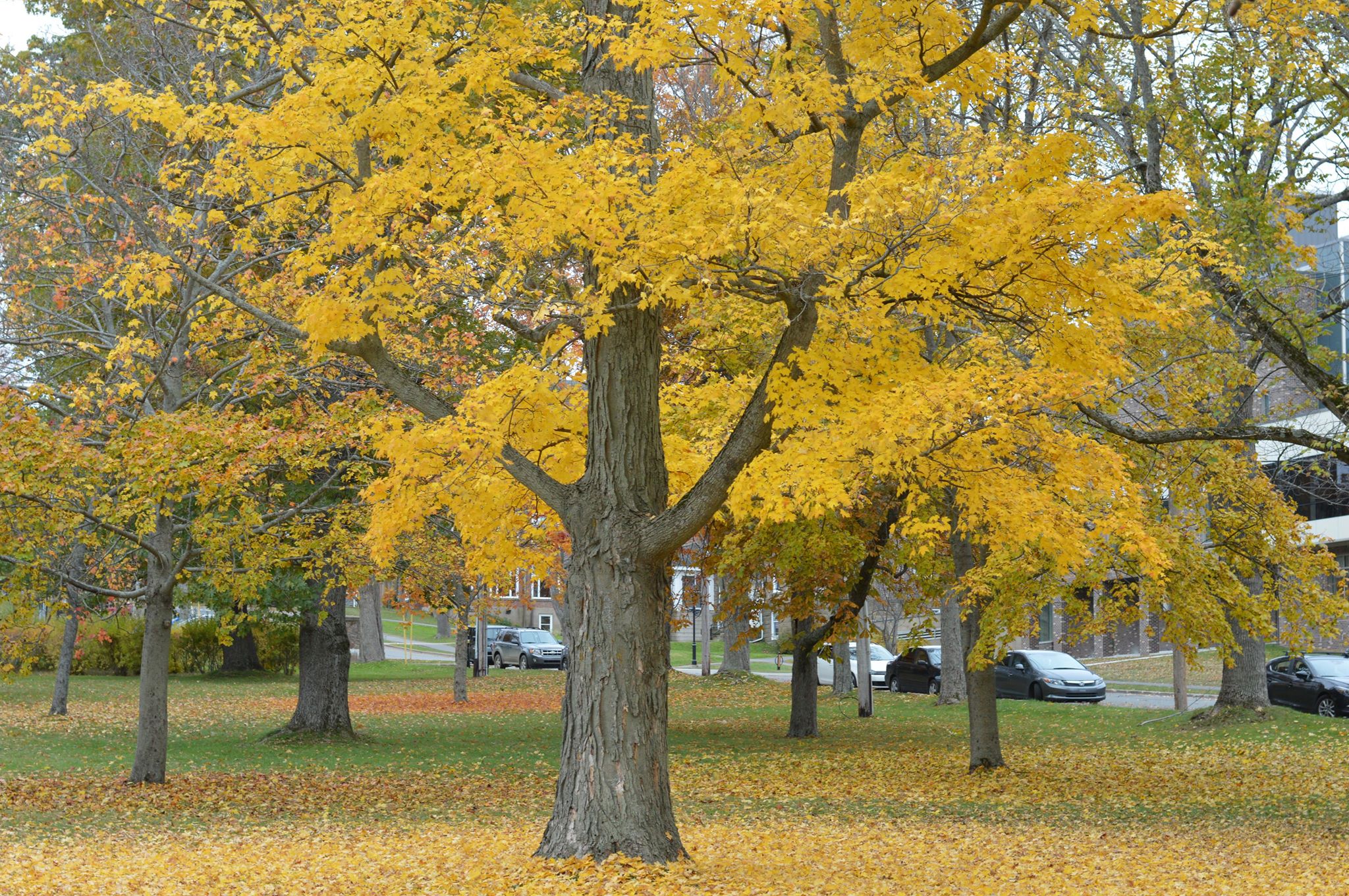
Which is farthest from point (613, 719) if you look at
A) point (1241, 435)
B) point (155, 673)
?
point (155, 673)

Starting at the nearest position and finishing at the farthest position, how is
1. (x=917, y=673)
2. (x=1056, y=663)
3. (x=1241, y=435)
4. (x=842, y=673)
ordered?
(x=1241, y=435), (x=1056, y=663), (x=842, y=673), (x=917, y=673)

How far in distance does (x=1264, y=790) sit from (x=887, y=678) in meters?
21.3

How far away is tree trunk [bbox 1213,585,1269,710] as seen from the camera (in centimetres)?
2125

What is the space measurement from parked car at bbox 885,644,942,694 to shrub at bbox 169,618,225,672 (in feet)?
67.5

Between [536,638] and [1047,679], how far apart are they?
20822mm

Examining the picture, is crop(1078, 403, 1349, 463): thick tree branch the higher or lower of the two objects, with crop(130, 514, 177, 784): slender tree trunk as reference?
higher

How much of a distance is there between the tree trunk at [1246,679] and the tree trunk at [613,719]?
15.9m

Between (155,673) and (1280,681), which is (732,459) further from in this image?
(1280,681)

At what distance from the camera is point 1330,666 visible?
2434 cm

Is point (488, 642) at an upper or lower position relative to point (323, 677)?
lower

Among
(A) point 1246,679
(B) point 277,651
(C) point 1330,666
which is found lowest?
(B) point 277,651

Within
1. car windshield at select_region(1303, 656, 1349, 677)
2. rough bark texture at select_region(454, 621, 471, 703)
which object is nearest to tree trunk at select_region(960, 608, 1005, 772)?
car windshield at select_region(1303, 656, 1349, 677)

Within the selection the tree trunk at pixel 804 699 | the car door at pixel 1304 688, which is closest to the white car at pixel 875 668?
the car door at pixel 1304 688

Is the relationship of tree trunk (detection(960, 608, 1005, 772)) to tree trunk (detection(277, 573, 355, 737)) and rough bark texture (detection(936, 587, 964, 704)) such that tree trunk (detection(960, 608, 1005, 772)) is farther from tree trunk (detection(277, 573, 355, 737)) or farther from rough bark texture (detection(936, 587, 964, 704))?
rough bark texture (detection(936, 587, 964, 704))
